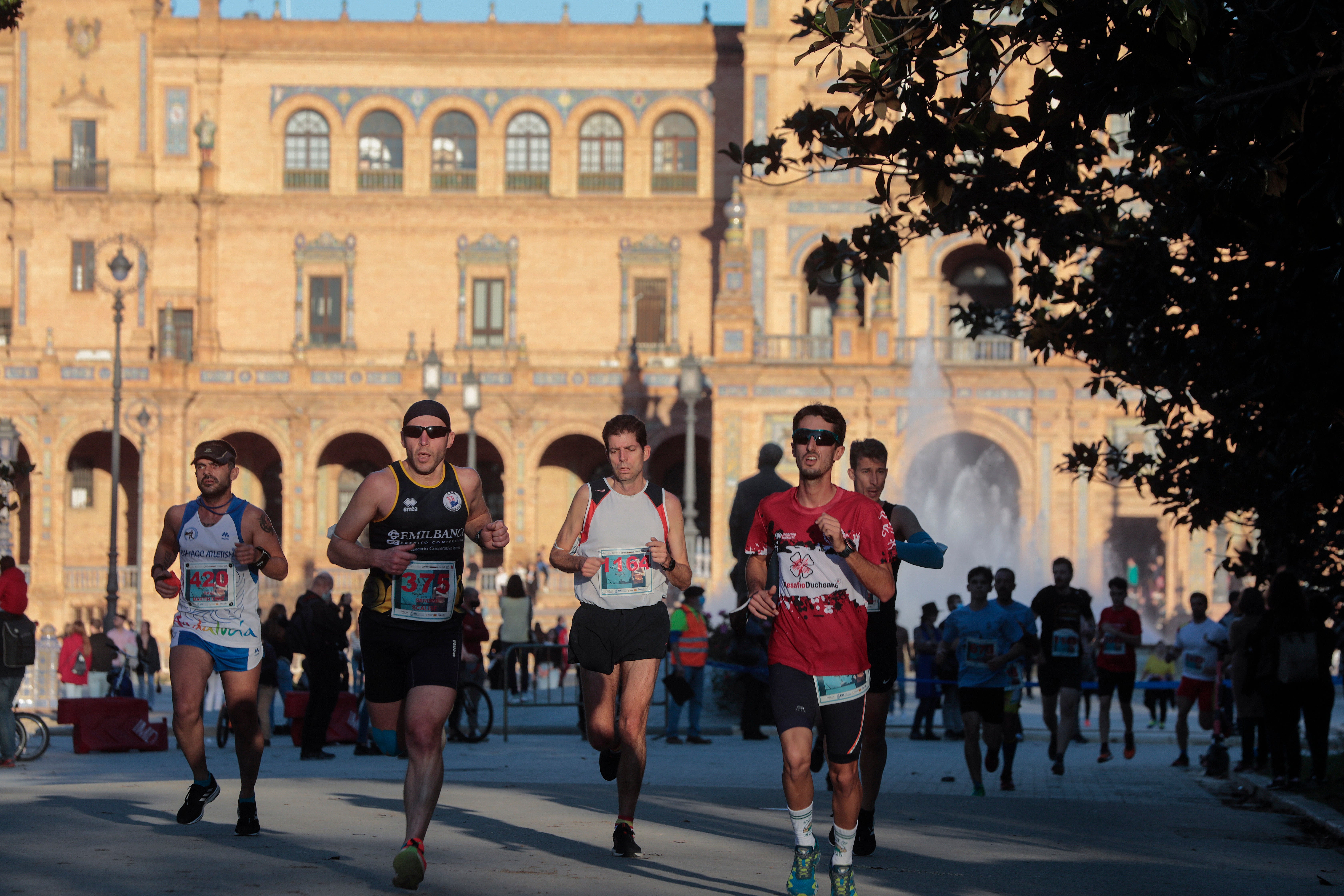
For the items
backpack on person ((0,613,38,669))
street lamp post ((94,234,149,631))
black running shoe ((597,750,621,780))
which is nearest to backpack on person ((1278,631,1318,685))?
black running shoe ((597,750,621,780))

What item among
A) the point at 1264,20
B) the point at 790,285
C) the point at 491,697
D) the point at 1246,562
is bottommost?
the point at 491,697

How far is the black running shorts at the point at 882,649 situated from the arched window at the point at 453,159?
3910 centimetres

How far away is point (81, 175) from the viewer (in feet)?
147

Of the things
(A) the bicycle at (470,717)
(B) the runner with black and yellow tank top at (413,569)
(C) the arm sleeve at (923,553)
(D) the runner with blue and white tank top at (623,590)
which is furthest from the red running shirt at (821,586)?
(A) the bicycle at (470,717)

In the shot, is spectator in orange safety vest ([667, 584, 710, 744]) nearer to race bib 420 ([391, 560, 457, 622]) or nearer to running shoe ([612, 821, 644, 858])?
running shoe ([612, 821, 644, 858])

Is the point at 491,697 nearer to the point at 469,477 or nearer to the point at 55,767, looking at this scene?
the point at 55,767

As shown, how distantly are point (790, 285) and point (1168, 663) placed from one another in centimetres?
1922

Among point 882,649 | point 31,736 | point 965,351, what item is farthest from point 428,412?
point 965,351

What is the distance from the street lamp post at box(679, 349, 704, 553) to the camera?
1366 inches

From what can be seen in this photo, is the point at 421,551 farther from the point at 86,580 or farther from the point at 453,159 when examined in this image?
the point at 453,159

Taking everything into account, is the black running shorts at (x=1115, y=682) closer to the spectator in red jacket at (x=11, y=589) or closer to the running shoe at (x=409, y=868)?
the spectator in red jacket at (x=11, y=589)

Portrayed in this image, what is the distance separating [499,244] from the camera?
149 ft

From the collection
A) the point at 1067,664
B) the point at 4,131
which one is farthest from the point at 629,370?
the point at 1067,664

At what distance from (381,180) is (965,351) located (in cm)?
1684
